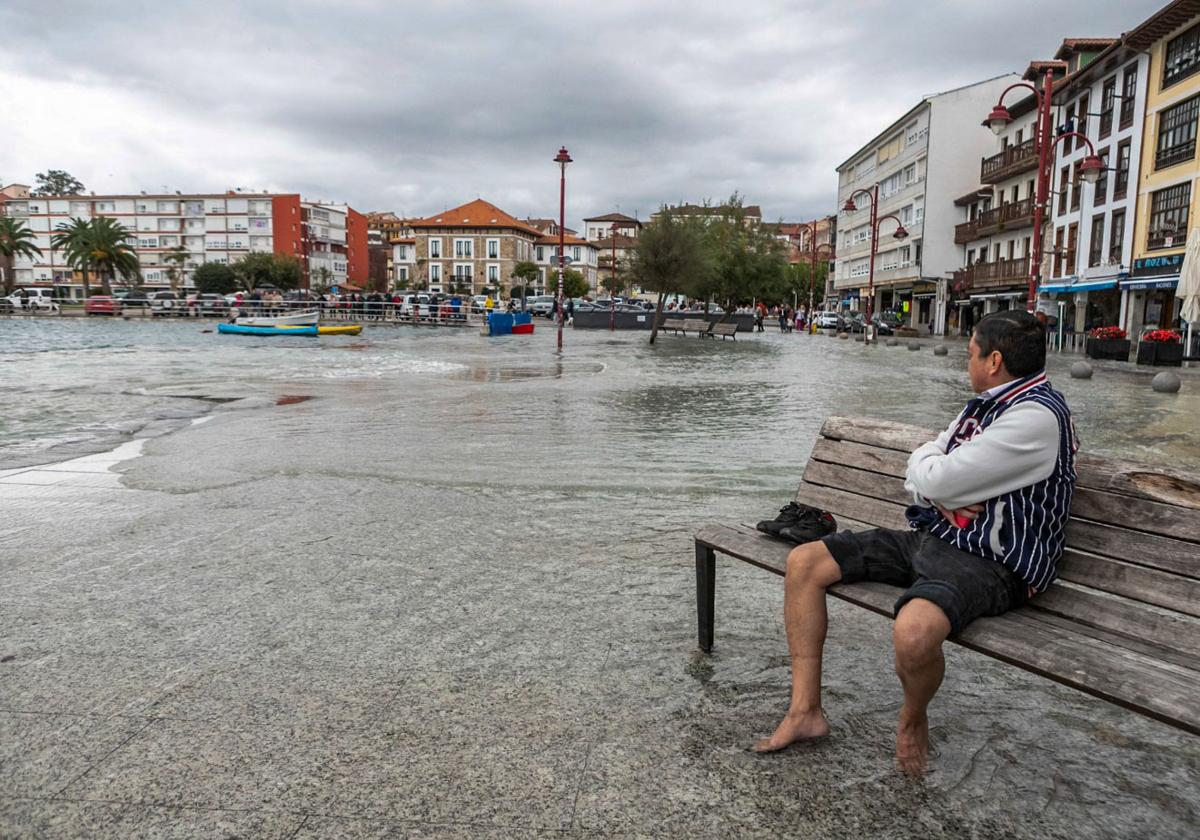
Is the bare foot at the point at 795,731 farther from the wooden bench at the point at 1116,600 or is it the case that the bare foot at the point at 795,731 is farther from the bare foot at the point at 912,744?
the wooden bench at the point at 1116,600

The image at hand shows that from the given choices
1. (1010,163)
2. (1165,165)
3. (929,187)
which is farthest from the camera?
(929,187)

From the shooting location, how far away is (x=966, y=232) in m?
57.2

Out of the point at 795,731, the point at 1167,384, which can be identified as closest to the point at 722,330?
the point at 1167,384

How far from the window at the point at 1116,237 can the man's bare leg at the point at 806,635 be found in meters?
37.8

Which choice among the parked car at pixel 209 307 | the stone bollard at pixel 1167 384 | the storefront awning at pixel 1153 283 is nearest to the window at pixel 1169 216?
the storefront awning at pixel 1153 283

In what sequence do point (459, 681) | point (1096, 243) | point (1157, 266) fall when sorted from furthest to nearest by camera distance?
point (1096, 243)
point (1157, 266)
point (459, 681)

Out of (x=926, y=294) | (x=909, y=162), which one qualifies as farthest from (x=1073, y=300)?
(x=909, y=162)

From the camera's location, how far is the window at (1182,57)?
98.8 feet

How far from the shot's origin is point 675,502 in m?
6.50

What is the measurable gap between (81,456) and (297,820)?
294 inches

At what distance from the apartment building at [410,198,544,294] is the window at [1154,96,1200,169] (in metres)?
105

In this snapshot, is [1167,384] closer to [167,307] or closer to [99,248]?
[167,307]

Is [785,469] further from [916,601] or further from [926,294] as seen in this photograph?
[926,294]

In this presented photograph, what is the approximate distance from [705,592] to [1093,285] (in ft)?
127
